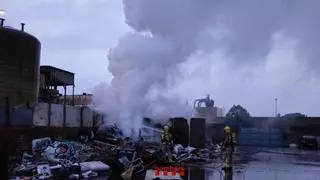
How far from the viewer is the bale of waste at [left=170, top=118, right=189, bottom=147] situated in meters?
27.5

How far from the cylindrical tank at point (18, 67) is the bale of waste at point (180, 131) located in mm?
15721

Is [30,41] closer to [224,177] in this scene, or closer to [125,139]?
[224,177]

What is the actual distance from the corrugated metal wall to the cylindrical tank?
4006 cm

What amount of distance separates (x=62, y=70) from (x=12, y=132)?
1715cm

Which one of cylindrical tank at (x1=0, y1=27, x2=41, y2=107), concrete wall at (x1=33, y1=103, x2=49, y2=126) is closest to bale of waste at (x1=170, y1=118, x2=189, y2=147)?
concrete wall at (x1=33, y1=103, x2=49, y2=126)

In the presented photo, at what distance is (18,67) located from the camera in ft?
34.2

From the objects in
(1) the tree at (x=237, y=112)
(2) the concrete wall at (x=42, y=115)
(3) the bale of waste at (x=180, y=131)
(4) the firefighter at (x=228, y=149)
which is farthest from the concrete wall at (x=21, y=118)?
(1) the tree at (x=237, y=112)

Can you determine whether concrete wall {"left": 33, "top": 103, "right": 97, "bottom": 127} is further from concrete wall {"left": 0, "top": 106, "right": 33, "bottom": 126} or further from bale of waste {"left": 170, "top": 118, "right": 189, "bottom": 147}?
bale of waste {"left": 170, "top": 118, "right": 189, "bottom": 147}

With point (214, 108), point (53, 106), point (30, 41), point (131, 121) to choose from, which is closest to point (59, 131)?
point (53, 106)

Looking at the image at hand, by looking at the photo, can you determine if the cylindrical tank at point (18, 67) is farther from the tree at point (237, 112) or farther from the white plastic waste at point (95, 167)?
the tree at point (237, 112)

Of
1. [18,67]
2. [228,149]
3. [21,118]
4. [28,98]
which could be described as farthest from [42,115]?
[28,98]

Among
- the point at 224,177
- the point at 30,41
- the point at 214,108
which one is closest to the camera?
the point at 30,41

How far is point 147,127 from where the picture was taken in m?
27.1

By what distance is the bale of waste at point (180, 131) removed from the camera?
27.5 m
